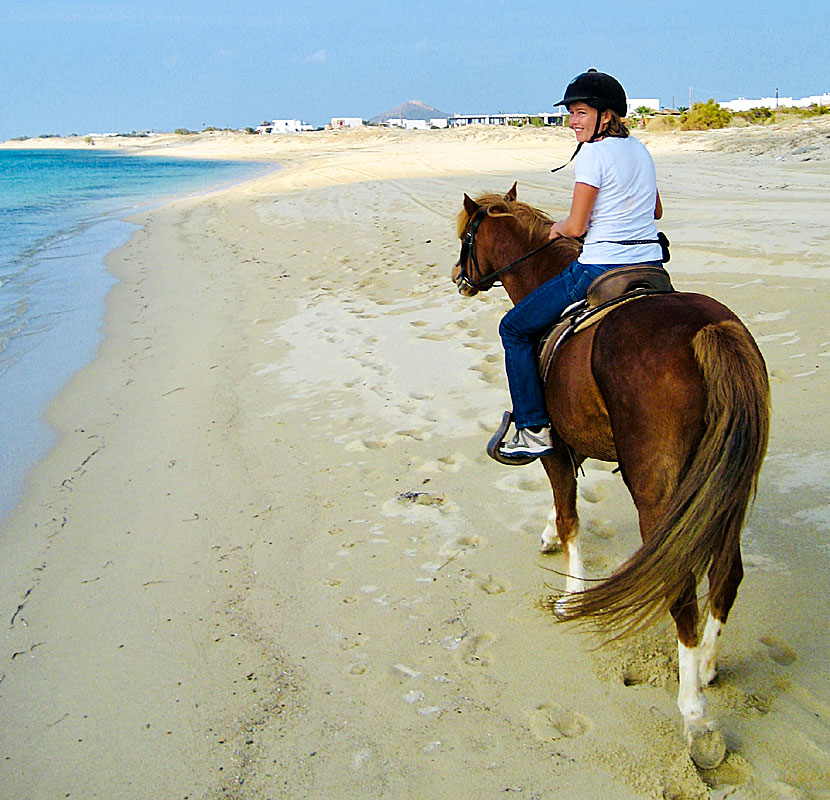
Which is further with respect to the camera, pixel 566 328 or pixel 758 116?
pixel 758 116

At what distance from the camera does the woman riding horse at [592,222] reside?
312cm

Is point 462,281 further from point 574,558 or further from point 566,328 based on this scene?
point 574,558

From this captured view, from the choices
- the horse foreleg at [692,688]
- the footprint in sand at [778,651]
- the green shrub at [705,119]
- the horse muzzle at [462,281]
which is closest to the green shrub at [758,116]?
the green shrub at [705,119]

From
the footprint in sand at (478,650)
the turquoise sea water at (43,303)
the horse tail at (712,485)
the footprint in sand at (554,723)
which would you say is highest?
the horse tail at (712,485)

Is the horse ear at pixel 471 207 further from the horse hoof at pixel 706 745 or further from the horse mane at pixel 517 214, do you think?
the horse hoof at pixel 706 745

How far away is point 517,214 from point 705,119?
126 ft

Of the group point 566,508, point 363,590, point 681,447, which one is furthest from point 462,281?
point 681,447

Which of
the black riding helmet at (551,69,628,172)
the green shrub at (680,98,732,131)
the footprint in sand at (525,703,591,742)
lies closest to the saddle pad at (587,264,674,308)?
the black riding helmet at (551,69,628,172)

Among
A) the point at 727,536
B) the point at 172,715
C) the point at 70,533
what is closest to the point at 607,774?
the point at 727,536

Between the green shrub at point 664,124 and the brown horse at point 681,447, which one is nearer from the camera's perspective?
the brown horse at point 681,447

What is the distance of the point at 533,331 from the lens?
344cm

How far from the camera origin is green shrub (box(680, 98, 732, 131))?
1453 inches

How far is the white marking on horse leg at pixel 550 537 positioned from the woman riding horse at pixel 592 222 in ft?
2.00

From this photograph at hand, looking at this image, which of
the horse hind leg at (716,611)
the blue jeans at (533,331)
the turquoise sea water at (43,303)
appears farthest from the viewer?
the turquoise sea water at (43,303)
